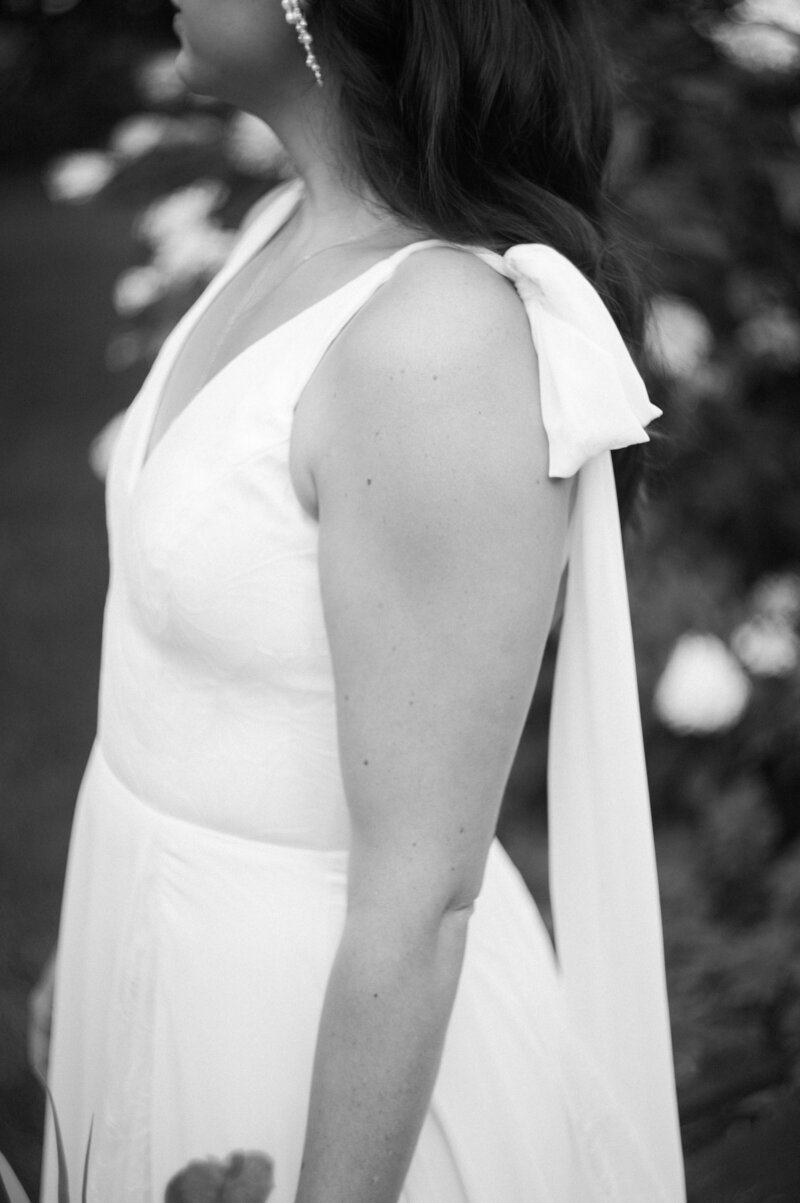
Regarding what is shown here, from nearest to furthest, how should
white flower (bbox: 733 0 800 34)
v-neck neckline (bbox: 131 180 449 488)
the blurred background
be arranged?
v-neck neckline (bbox: 131 180 449 488) < white flower (bbox: 733 0 800 34) < the blurred background

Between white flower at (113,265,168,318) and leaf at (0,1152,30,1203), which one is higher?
leaf at (0,1152,30,1203)

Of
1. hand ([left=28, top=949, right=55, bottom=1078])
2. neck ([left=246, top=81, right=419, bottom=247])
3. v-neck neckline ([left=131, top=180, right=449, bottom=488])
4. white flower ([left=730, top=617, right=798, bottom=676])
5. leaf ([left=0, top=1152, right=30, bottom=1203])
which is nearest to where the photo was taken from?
leaf ([left=0, top=1152, right=30, bottom=1203])

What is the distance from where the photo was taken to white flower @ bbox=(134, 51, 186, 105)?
245cm

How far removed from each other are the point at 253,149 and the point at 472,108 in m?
1.26

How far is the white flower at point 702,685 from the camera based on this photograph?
2576 mm

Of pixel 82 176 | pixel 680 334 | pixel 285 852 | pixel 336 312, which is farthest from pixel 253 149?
pixel 285 852

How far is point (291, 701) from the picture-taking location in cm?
118

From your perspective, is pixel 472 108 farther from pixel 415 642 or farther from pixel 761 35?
pixel 761 35

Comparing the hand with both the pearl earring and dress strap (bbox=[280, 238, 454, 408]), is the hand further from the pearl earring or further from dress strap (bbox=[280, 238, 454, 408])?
the pearl earring

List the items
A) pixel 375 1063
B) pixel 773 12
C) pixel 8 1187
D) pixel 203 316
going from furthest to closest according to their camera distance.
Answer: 1. pixel 773 12
2. pixel 203 316
3. pixel 375 1063
4. pixel 8 1187

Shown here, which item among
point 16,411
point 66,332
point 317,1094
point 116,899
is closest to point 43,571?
point 16,411

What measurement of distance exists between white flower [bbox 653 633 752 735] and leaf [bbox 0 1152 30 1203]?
185cm

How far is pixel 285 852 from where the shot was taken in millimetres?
1239

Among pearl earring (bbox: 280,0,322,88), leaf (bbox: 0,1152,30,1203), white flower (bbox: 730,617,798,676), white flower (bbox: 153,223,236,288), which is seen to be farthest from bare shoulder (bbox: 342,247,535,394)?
white flower (bbox: 730,617,798,676)
